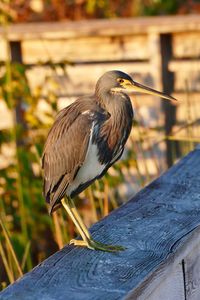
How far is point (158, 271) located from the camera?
76.2 inches

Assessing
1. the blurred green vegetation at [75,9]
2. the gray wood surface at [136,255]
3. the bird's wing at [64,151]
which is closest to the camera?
the gray wood surface at [136,255]

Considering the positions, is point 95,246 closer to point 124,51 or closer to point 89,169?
point 89,169

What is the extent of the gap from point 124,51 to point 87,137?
13.7 ft

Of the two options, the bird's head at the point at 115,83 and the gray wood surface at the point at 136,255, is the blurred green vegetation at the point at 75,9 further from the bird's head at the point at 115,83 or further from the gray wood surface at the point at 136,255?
the gray wood surface at the point at 136,255

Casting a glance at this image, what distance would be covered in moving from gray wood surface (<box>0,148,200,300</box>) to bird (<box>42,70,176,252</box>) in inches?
7.4

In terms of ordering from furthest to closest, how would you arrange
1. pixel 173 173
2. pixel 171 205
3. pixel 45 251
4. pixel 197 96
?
1. pixel 197 96
2. pixel 45 251
3. pixel 173 173
4. pixel 171 205

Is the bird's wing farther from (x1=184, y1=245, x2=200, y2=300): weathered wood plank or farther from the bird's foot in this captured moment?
(x1=184, y1=245, x2=200, y2=300): weathered wood plank

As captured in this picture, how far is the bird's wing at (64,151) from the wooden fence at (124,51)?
3698 millimetres

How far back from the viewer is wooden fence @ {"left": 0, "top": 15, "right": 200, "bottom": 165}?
6.42m

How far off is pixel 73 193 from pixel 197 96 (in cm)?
383

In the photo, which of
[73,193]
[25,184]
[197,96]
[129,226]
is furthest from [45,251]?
[129,226]

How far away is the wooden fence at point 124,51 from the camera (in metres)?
6.42

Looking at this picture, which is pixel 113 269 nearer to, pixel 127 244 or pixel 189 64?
pixel 127 244

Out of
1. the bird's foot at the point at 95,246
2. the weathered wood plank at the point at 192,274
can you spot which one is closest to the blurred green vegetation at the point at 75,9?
the bird's foot at the point at 95,246
